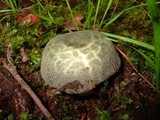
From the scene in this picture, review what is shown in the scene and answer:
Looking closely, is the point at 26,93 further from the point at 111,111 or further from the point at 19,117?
the point at 111,111

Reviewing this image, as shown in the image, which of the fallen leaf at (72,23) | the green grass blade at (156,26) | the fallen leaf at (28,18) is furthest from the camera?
the fallen leaf at (28,18)

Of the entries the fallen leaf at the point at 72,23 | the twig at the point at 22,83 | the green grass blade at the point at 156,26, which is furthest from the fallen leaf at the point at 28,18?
the green grass blade at the point at 156,26

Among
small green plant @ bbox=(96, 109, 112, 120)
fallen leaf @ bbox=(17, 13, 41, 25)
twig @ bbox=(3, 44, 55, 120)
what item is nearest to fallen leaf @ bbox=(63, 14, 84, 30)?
fallen leaf @ bbox=(17, 13, 41, 25)

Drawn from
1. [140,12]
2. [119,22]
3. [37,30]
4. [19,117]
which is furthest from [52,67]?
[140,12]

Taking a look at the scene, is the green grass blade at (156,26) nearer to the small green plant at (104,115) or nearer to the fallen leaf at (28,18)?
the small green plant at (104,115)

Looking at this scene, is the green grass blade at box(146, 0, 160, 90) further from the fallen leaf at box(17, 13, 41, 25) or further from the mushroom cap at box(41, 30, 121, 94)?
the fallen leaf at box(17, 13, 41, 25)

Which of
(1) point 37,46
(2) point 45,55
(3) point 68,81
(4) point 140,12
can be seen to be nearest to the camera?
(3) point 68,81

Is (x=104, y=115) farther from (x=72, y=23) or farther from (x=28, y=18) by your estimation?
(x=28, y=18)
